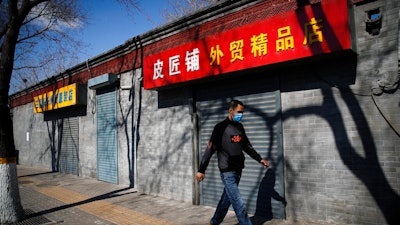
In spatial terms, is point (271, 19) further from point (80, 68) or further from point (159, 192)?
point (80, 68)

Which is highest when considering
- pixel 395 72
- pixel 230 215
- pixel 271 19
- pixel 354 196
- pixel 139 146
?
pixel 271 19

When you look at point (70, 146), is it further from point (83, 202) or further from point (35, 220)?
point (35, 220)

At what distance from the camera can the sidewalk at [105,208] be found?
6422 mm

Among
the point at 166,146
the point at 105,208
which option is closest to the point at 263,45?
the point at 166,146

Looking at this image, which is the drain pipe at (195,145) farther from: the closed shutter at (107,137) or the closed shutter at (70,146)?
the closed shutter at (70,146)

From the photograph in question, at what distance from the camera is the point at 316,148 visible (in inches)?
215

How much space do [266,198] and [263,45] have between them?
290 cm

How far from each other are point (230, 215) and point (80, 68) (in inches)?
386

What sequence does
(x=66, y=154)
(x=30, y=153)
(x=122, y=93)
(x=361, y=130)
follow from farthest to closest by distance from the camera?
(x=30, y=153), (x=66, y=154), (x=122, y=93), (x=361, y=130)

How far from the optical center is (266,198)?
6133 mm

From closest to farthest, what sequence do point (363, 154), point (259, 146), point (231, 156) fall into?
point (231, 156), point (363, 154), point (259, 146)

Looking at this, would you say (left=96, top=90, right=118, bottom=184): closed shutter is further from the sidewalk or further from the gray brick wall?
the gray brick wall

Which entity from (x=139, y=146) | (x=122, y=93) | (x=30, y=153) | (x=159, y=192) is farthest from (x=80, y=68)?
(x=30, y=153)

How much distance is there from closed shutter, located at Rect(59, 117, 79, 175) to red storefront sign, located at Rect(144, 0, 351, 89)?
7.20 m
